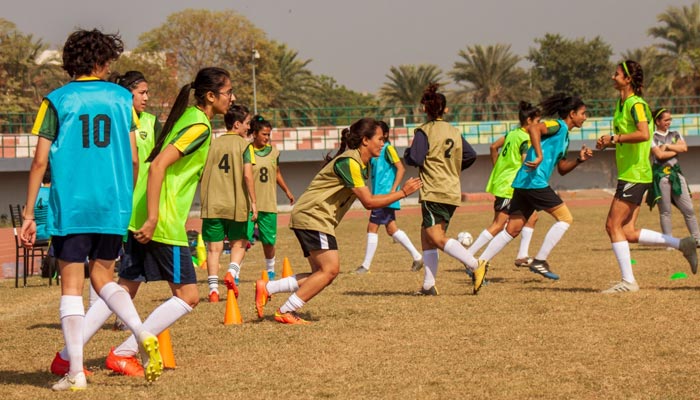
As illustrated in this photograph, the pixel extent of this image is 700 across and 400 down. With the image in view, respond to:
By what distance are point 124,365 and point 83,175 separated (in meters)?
1.35

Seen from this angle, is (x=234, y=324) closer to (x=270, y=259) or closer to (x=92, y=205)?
(x=92, y=205)

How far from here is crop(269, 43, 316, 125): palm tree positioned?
71.5 metres

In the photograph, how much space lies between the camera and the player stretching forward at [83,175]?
589 centimetres

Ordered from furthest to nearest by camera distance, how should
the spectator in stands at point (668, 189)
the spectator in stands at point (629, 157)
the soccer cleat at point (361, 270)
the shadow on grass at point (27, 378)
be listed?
the spectator in stands at point (668, 189)
the soccer cleat at point (361, 270)
the spectator in stands at point (629, 157)
the shadow on grass at point (27, 378)

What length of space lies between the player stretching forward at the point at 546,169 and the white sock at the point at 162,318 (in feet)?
18.4

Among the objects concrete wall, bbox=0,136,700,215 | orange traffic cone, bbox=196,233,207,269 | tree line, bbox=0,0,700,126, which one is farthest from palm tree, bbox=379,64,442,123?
orange traffic cone, bbox=196,233,207,269

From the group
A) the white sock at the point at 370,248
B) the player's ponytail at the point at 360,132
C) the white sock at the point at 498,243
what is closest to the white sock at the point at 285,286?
the player's ponytail at the point at 360,132

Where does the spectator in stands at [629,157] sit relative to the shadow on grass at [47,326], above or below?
above

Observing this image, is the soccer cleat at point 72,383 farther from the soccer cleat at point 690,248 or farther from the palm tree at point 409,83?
the palm tree at point 409,83

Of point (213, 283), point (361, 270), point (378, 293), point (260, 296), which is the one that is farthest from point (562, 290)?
point (361, 270)

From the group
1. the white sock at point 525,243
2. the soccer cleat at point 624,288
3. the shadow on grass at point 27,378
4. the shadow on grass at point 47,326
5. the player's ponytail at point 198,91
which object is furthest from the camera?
the white sock at point 525,243

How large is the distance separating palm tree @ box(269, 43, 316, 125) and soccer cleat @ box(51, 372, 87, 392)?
2573 inches

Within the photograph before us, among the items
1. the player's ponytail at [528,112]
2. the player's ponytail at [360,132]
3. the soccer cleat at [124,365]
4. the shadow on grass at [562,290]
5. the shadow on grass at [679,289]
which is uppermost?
the player's ponytail at [528,112]

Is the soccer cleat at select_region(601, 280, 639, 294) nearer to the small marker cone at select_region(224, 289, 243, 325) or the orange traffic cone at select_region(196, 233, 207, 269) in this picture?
the small marker cone at select_region(224, 289, 243, 325)
